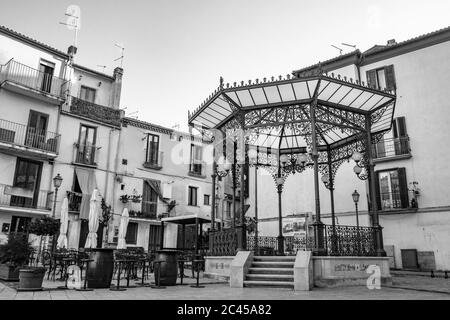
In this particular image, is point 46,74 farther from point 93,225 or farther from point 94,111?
point 93,225

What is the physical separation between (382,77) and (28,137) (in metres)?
21.3

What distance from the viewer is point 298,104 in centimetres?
1141

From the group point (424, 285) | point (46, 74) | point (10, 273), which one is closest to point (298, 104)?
point (424, 285)

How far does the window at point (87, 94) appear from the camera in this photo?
24812 mm

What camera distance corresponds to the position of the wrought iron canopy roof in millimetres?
10617

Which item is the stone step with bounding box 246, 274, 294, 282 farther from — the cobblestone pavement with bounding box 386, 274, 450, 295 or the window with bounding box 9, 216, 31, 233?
the window with bounding box 9, 216, 31, 233

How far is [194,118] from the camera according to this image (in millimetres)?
13250

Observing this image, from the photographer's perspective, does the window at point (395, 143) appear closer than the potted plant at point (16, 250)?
No

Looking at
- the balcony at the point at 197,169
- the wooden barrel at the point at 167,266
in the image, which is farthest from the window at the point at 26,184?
the wooden barrel at the point at 167,266

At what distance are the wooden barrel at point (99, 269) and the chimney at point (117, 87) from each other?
18342 mm

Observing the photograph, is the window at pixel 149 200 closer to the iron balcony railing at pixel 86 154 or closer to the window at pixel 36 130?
the iron balcony railing at pixel 86 154

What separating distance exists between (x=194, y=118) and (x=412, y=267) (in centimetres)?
1475

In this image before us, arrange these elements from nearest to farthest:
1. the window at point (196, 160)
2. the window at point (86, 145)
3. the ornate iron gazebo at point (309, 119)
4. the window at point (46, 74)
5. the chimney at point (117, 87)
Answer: the ornate iron gazebo at point (309, 119) < the window at point (46, 74) < the window at point (86, 145) < the chimney at point (117, 87) < the window at point (196, 160)
